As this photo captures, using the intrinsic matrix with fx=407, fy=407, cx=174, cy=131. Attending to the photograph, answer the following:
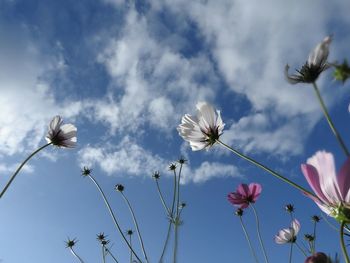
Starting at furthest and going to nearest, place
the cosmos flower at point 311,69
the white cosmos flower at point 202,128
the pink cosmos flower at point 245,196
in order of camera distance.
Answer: the pink cosmos flower at point 245,196 < the white cosmos flower at point 202,128 < the cosmos flower at point 311,69

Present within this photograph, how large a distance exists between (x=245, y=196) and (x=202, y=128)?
0.54 m

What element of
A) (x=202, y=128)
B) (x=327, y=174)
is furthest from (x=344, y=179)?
(x=202, y=128)

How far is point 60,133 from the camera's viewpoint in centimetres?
241

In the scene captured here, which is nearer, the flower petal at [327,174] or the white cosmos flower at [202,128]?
the flower petal at [327,174]

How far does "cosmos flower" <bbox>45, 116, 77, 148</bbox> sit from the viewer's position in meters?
2.39

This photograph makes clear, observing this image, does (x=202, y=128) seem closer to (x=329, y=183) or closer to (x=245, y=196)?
(x=245, y=196)

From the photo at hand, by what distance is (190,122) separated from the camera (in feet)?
5.06

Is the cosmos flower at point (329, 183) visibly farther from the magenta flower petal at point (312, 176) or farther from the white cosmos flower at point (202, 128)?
the white cosmos flower at point (202, 128)

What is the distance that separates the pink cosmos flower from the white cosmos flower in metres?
0.37

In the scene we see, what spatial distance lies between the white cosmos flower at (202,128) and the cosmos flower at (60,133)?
104 cm

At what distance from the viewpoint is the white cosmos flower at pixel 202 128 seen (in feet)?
4.88

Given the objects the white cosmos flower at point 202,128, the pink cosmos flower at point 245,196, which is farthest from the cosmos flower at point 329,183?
the pink cosmos flower at point 245,196

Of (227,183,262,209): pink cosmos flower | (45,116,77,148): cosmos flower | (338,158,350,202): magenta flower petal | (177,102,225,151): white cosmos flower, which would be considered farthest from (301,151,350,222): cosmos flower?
(45,116,77,148): cosmos flower

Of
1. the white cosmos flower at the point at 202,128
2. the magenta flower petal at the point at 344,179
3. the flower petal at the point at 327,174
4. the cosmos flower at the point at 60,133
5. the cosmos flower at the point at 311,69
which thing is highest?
the cosmos flower at the point at 60,133
